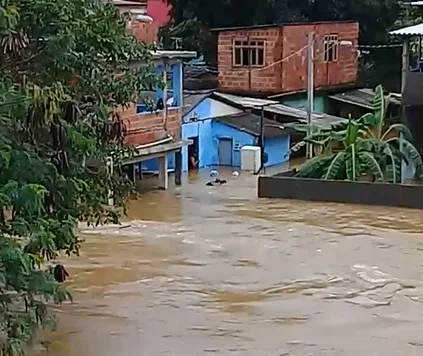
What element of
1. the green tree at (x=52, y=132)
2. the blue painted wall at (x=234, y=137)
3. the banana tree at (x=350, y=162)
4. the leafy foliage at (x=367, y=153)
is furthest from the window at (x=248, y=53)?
the green tree at (x=52, y=132)

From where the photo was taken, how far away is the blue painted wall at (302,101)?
3133 cm

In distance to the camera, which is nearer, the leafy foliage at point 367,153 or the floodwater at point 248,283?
the floodwater at point 248,283

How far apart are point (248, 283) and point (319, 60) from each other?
1881cm

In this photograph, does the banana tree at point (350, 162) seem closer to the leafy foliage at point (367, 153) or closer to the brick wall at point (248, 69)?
Answer: the leafy foliage at point (367, 153)

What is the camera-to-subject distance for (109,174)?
10.4m

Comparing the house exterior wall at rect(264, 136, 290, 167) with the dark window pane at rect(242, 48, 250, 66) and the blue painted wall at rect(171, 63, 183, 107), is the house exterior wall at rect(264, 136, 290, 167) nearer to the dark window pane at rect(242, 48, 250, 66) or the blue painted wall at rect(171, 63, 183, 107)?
the blue painted wall at rect(171, 63, 183, 107)

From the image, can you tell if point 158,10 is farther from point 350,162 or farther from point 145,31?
point 350,162

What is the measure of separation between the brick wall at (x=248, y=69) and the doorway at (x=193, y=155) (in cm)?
442

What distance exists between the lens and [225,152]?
27.7m

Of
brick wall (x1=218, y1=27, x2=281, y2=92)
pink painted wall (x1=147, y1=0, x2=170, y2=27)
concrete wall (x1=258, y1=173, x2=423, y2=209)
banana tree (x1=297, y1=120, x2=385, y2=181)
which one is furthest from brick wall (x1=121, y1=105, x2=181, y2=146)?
pink painted wall (x1=147, y1=0, x2=170, y2=27)

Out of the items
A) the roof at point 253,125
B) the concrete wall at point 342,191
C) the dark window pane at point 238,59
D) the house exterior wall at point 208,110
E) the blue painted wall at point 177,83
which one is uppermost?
the dark window pane at point 238,59

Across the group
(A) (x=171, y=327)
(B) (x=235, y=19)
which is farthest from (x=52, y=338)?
(B) (x=235, y=19)

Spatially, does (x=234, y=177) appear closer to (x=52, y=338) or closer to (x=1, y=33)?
(x=52, y=338)

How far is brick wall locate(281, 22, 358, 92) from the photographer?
30.6 m
